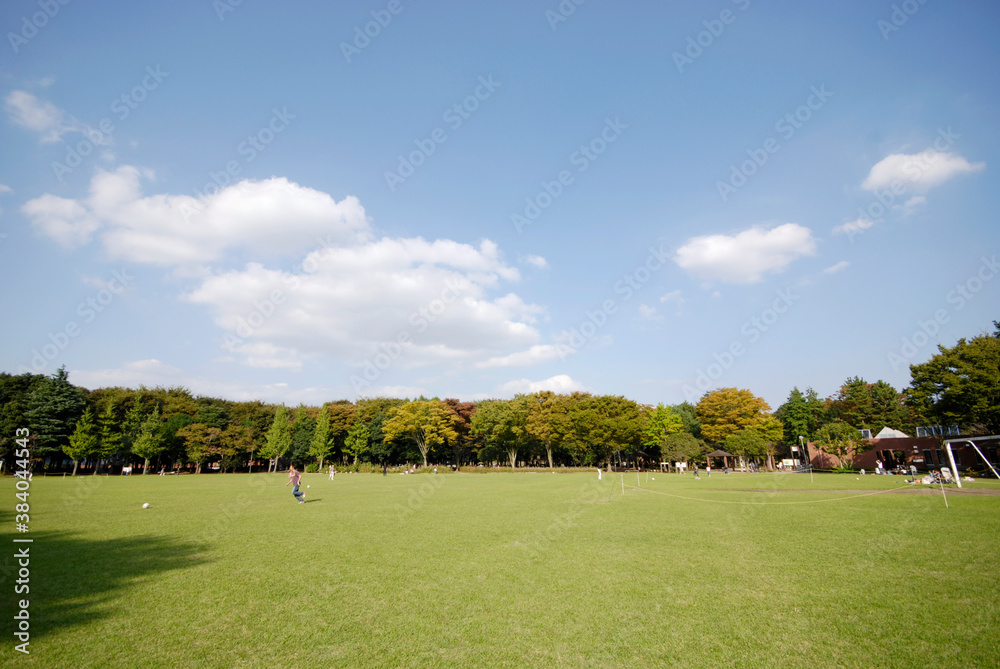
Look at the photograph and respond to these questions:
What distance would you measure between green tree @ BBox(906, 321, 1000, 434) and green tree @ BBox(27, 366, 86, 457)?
85364 millimetres

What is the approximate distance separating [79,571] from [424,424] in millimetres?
55240

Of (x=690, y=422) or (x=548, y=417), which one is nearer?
(x=548, y=417)

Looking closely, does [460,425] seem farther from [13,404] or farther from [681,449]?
[13,404]

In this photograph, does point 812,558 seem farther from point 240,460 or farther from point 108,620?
point 240,460

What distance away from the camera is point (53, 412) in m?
49.7

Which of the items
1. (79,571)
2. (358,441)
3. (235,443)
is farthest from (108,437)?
(79,571)

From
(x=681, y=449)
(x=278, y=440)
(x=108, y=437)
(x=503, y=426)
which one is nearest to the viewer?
(x=108, y=437)

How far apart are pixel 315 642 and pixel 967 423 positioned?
55.2 metres

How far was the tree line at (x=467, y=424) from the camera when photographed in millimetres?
46719

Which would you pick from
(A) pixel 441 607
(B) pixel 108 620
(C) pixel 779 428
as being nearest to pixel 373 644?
(A) pixel 441 607

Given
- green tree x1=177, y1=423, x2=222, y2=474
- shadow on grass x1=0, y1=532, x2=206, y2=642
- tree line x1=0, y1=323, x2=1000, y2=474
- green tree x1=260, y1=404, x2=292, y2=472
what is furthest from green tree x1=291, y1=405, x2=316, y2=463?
shadow on grass x1=0, y1=532, x2=206, y2=642

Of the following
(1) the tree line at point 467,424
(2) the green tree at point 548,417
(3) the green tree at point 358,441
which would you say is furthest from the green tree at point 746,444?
(3) the green tree at point 358,441

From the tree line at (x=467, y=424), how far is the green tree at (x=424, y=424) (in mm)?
175

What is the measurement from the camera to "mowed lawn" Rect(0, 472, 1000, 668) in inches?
206
